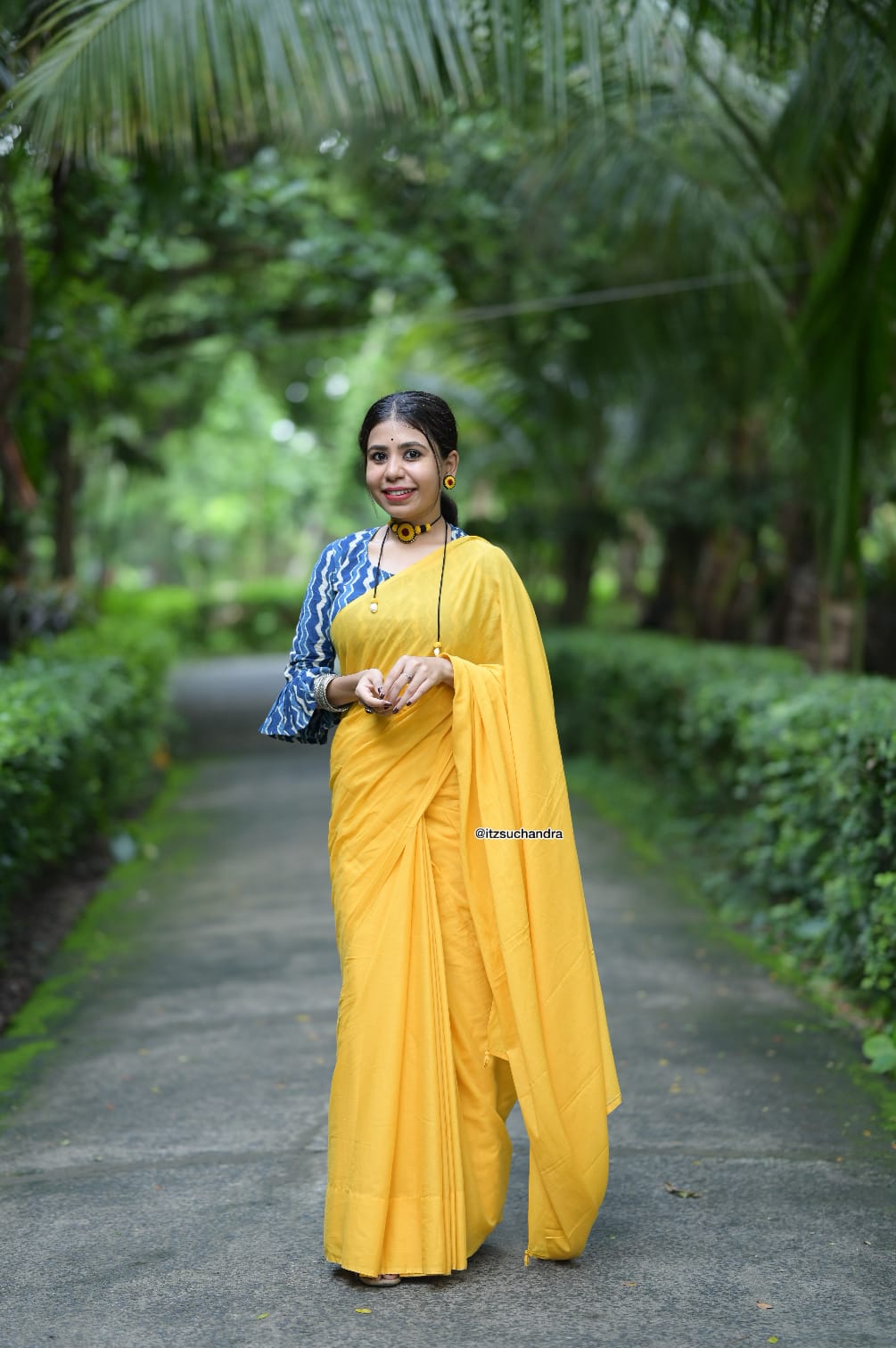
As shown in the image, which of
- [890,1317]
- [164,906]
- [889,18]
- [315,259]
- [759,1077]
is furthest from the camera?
[315,259]

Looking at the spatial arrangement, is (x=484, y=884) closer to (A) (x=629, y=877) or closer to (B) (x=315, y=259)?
(A) (x=629, y=877)

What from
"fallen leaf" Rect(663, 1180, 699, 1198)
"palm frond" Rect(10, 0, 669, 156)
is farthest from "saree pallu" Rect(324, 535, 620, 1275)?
"palm frond" Rect(10, 0, 669, 156)

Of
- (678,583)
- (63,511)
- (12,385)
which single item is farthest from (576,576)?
(12,385)

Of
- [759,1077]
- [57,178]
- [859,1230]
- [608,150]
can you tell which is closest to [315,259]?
[608,150]

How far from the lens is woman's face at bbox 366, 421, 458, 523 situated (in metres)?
3.39

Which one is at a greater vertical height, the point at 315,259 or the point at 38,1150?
the point at 315,259

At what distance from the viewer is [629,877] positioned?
807cm

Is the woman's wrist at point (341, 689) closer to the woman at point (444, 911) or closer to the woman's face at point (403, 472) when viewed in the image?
the woman at point (444, 911)

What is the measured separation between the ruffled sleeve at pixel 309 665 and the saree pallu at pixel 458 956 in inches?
3.7

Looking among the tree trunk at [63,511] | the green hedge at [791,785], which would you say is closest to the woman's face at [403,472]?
the green hedge at [791,785]

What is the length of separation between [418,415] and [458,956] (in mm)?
1269

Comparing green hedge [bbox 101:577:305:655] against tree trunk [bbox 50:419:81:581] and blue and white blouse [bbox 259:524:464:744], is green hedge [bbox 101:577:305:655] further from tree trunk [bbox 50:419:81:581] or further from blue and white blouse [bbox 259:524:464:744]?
blue and white blouse [bbox 259:524:464:744]

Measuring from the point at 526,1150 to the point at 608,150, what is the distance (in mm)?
6960

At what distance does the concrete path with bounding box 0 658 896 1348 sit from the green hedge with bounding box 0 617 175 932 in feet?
2.22
